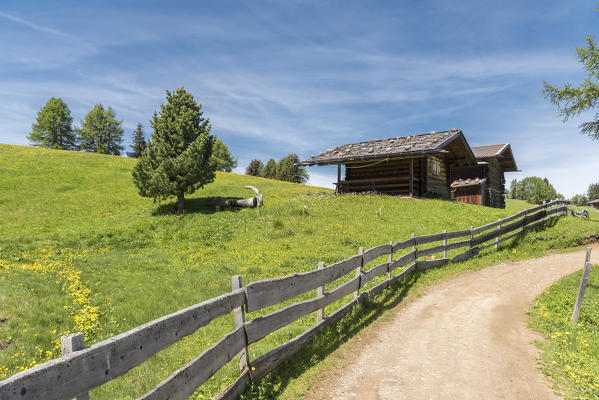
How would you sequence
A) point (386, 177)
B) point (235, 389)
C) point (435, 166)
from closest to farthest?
point (235, 389), point (386, 177), point (435, 166)

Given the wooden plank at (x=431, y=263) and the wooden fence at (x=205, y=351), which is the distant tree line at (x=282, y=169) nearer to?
the wooden plank at (x=431, y=263)

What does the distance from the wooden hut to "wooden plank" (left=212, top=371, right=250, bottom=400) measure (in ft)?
75.3

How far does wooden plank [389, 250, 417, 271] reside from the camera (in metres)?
10.3

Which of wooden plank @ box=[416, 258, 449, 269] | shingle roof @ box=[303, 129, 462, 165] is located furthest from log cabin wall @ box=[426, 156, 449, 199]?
wooden plank @ box=[416, 258, 449, 269]

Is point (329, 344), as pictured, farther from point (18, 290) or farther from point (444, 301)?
point (18, 290)

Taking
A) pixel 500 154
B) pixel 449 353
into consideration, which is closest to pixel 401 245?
pixel 449 353

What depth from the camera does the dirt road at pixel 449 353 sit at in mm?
5039

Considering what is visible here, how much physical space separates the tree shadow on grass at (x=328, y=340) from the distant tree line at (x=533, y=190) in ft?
434

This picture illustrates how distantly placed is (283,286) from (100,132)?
82751 millimetres

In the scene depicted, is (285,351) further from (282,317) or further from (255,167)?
(255,167)

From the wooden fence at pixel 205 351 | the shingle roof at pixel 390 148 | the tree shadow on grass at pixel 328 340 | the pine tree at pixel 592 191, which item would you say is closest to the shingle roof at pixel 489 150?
the shingle roof at pixel 390 148

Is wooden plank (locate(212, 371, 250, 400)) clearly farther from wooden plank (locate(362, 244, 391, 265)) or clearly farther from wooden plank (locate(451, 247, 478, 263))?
wooden plank (locate(451, 247, 478, 263))

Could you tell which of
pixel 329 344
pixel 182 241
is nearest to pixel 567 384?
pixel 329 344

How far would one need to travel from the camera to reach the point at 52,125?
67562mm
